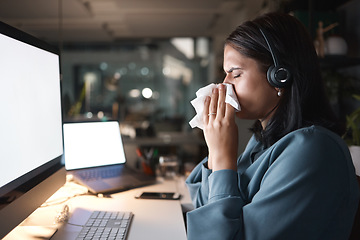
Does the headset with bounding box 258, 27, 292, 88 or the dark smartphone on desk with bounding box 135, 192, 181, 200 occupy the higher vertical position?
the headset with bounding box 258, 27, 292, 88

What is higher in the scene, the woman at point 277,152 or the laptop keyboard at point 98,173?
the woman at point 277,152

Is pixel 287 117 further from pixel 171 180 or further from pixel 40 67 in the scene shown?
pixel 171 180

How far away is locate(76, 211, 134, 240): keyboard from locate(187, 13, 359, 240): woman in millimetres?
206

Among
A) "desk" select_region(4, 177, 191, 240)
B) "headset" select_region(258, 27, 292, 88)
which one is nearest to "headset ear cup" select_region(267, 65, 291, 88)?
"headset" select_region(258, 27, 292, 88)

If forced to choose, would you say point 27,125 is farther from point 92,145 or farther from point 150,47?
point 150,47

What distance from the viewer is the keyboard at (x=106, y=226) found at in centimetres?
78

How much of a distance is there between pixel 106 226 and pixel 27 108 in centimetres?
38

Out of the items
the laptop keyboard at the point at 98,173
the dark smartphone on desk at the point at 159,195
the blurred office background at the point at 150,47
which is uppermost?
the blurred office background at the point at 150,47

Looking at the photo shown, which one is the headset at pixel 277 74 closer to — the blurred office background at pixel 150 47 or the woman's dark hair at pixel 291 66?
the woman's dark hair at pixel 291 66

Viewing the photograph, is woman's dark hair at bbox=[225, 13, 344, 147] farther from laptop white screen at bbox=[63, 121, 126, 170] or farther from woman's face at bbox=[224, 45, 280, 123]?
laptop white screen at bbox=[63, 121, 126, 170]

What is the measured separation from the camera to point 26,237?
77 cm

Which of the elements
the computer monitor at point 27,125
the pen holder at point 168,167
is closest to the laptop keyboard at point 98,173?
the pen holder at point 168,167

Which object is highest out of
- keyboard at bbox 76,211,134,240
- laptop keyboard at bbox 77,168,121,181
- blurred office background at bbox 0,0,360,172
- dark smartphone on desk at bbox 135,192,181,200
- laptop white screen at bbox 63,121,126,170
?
blurred office background at bbox 0,0,360,172

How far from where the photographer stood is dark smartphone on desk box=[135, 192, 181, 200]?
3.88ft
